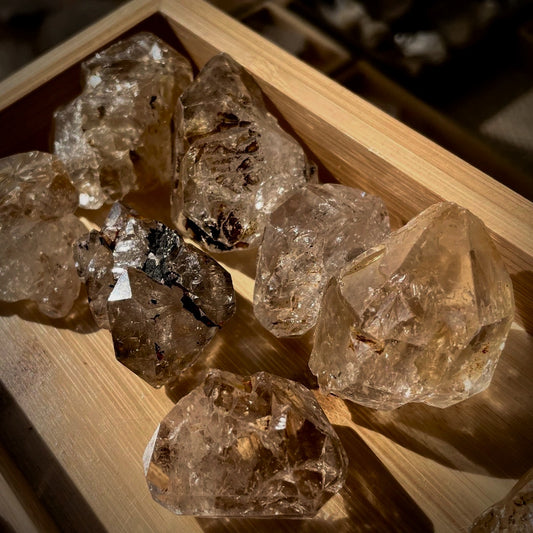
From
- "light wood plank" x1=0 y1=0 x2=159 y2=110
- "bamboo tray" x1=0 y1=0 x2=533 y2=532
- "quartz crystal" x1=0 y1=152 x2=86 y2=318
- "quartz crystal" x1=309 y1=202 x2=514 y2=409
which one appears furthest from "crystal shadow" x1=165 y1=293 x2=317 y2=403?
"light wood plank" x1=0 y1=0 x2=159 y2=110

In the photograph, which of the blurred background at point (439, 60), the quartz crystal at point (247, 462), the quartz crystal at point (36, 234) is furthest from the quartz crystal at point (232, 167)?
the blurred background at point (439, 60)

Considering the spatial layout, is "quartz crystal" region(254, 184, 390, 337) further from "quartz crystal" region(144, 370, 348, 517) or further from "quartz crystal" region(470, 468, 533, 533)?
"quartz crystal" region(470, 468, 533, 533)

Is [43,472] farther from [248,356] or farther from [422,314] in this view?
[422,314]

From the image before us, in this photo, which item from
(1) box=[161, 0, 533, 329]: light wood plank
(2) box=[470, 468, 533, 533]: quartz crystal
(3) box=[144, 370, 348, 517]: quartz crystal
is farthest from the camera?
(1) box=[161, 0, 533, 329]: light wood plank

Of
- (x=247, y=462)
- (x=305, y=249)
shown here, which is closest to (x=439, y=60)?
(x=305, y=249)

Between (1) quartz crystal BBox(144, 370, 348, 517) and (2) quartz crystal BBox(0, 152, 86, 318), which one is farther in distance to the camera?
(2) quartz crystal BBox(0, 152, 86, 318)
